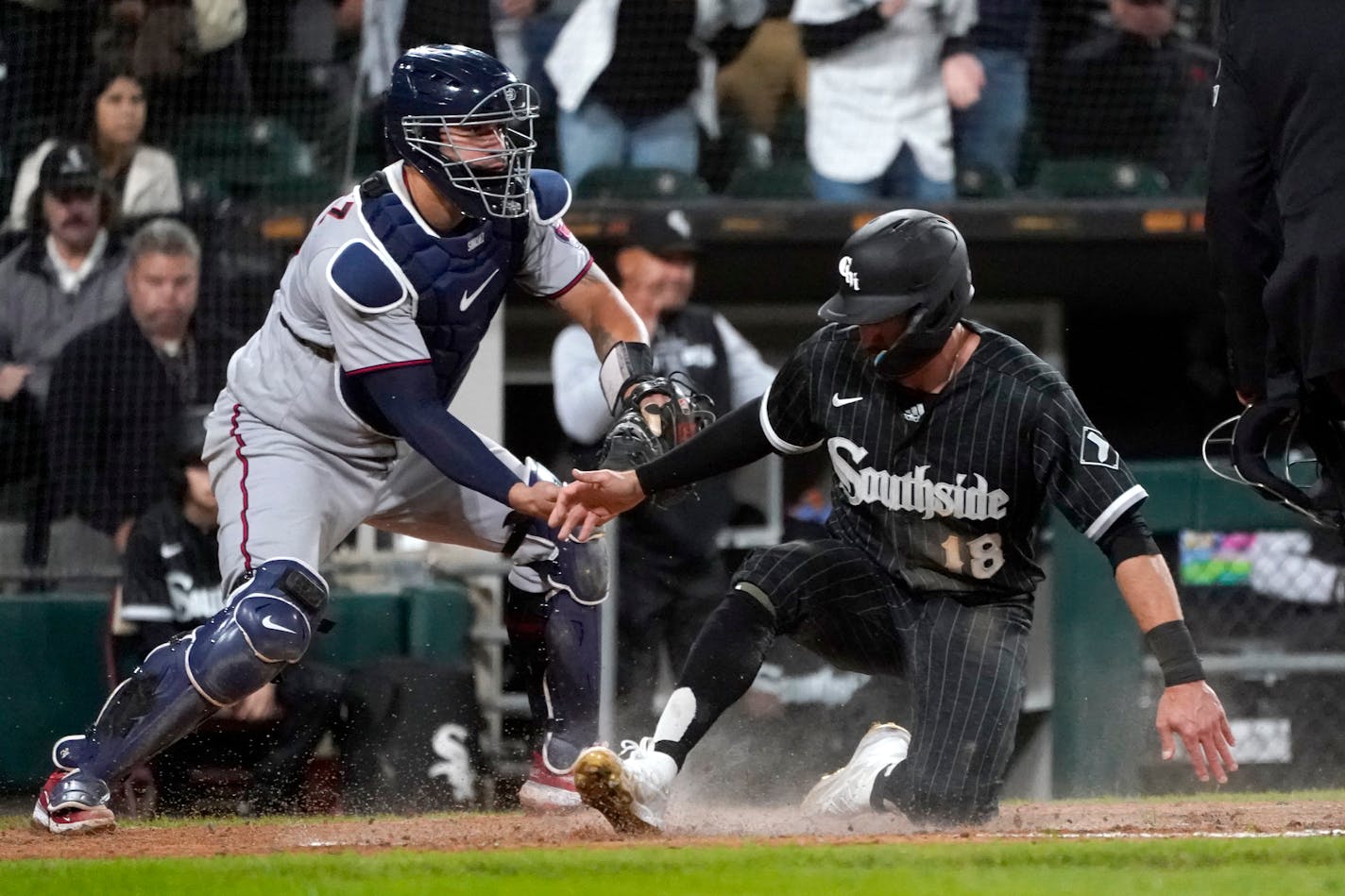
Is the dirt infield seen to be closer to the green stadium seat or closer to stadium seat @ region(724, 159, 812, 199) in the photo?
the green stadium seat

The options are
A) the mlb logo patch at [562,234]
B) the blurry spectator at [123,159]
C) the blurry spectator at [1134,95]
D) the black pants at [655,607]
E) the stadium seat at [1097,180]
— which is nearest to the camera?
the mlb logo patch at [562,234]

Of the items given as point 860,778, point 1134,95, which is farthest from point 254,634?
point 1134,95

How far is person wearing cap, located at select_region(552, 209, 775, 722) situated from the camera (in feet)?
23.4

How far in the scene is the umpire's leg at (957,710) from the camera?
15.2 ft

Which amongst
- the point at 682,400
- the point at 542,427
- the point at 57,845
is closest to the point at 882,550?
the point at 682,400

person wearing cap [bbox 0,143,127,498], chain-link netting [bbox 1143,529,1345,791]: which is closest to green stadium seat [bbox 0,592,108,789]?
person wearing cap [bbox 0,143,127,498]

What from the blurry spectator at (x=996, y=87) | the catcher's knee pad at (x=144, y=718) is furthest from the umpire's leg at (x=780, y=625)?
the blurry spectator at (x=996, y=87)

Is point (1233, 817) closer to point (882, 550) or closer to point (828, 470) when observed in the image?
point (882, 550)

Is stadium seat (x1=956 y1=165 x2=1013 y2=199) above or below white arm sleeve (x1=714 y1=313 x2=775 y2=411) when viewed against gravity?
above

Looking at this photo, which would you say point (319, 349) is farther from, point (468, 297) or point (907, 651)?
point (907, 651)

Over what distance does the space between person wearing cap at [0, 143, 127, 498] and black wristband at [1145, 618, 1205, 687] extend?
5.06 metres

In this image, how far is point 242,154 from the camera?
9203 millimetres

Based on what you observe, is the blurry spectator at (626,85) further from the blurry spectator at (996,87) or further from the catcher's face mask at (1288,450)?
the catcher's face mask at (1288,450)

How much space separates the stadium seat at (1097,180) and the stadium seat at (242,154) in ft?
11.2
